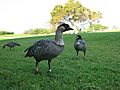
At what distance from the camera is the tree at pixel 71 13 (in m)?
94.2

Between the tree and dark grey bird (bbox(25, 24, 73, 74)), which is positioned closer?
dark grey bird (bbox(25, 24, 73, 74))

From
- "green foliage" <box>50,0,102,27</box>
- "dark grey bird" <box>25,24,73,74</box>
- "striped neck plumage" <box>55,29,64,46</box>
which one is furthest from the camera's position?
"green foliage" <box>50,0,102,27</box>

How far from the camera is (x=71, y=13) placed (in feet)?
315

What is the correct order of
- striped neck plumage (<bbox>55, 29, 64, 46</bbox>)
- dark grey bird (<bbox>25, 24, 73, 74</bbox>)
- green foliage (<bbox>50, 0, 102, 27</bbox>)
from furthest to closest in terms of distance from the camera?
green foliage (<bbox>50, 0, 102, 27</bbox>) < striped neck plumage (<bbox>55, 29, 64, 46</bbox>) < dark grey bird (<bbox>25, 24, 73, 74</bbox>)

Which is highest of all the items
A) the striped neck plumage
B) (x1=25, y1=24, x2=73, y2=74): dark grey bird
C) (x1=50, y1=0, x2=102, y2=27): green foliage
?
(x1=50, y1=0, x2=102, y2=27): green foliage

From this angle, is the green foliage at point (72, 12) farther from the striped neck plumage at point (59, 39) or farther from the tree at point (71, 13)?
the striped neck plumage at point (59, 39)

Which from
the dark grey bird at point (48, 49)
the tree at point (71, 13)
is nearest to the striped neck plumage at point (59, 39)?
the dark grey bird at point (48, 49)

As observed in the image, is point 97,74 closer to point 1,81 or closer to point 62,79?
point 62,79

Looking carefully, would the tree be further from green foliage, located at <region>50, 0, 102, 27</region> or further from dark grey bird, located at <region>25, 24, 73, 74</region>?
dark grey bird, located at <region>25, 24, 73, 74</region>

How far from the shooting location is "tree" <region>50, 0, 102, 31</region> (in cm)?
9418

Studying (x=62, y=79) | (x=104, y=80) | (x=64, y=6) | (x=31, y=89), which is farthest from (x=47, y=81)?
(x=64, y=6)

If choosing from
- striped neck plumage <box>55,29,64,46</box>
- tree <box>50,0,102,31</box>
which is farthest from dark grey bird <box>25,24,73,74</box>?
tree <box>50,0,102,31</box>

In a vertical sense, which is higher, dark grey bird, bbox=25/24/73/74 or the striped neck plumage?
the striped neck plumage

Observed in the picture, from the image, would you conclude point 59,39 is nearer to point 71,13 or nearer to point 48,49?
point 48,49
